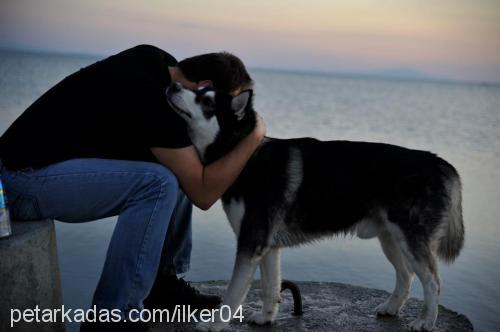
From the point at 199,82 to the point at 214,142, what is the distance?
1.34ft

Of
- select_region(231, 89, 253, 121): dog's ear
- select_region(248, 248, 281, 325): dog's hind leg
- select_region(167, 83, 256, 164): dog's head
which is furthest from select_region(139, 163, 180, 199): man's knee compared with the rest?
select_region(248, 248, 281, 325): dog's hind leg

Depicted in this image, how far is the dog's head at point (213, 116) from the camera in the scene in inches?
130

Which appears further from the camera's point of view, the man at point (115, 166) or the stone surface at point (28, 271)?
the man at point (115, 166)

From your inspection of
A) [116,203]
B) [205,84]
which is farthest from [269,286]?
[205,84]

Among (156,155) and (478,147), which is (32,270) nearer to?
(156,155)

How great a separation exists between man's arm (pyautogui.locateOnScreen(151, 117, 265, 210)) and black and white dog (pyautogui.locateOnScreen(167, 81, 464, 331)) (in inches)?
3.0

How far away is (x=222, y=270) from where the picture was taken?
489cm

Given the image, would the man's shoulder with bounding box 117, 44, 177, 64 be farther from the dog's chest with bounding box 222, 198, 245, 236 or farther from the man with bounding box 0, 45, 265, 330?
the dog's chest with bounding box 222, 198, 245, 236

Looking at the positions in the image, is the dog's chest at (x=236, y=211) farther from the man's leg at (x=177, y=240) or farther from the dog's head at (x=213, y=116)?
the man's leg at (x=177, y=240)

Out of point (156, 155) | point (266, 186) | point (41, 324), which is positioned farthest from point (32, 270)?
point (266, 186)

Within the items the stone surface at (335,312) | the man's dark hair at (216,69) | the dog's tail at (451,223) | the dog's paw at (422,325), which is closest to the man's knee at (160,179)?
the man's dark hair at (216,69)

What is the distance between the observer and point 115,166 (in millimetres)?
3092

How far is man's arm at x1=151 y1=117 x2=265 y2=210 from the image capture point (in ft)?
10.4

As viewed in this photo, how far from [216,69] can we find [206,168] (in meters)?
0.65
